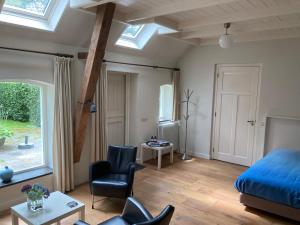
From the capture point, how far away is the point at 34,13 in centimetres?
338

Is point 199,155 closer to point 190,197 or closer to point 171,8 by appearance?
point 190,197

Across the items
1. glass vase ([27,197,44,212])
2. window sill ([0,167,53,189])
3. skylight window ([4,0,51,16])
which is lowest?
window sill ([0,167,53,189])

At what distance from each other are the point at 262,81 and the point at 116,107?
315 cm

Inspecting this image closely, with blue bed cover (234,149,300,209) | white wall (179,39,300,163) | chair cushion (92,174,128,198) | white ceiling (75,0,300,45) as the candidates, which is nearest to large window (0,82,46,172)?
chair cushion (92,174,128,198)

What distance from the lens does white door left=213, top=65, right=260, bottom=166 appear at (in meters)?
5.38

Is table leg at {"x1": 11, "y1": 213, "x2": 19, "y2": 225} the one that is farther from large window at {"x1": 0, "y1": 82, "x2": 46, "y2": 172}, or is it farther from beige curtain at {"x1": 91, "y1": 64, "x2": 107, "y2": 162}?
beige curtain at {"x1": 91, "y1": 64, "x2": 107, "y2": 162}

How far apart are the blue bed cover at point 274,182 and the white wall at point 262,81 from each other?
52.8 inches

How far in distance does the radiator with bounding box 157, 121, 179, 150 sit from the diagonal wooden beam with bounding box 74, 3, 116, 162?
242 centimetres

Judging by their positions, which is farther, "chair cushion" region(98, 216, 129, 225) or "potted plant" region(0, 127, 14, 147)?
"potted plant" region(0, 127, 14, 147)

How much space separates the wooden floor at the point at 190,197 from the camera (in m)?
3.35

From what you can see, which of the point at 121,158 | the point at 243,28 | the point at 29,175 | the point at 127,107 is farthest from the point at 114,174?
the point at 243,28

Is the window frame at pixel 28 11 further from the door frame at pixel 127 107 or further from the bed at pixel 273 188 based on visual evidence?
the bed at pixel 273 188

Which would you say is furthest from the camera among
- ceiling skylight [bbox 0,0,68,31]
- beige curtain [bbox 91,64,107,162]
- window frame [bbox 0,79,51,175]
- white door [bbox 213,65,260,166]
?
white door [bbox 213,65,260,166]

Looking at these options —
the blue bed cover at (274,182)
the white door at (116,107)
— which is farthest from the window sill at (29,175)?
the blue bed cover at (274,182)
